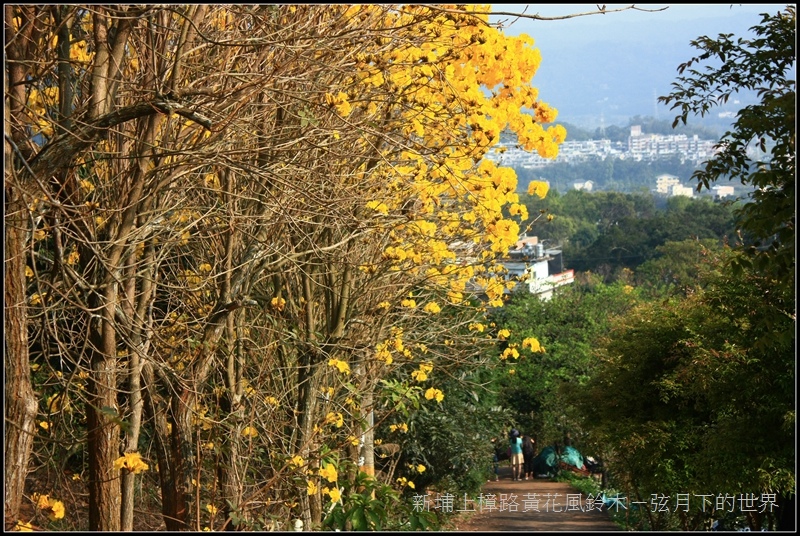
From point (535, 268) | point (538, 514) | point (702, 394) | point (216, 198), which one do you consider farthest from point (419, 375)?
point (535, 268)

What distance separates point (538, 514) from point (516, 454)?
3842 mm

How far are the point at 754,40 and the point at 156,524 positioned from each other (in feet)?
17.3

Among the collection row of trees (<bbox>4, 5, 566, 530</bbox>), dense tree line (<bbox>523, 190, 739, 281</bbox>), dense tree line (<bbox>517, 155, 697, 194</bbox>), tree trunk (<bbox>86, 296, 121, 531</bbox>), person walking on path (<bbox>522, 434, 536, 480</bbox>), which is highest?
dense tree line (<bbox>517, 155, 697, 194</bbox>)

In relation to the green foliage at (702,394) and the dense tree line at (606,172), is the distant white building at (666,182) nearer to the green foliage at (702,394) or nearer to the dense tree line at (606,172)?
the dense tree line at (606,172)

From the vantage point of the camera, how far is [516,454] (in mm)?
20750

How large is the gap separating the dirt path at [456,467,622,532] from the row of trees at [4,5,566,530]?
881 centimetres

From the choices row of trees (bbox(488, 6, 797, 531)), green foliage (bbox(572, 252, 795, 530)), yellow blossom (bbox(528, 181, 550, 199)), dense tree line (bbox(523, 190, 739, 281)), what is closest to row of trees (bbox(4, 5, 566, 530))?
yellow blossom (bbox(528, 181, 550, 199))

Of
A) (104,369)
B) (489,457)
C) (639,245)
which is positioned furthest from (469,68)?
(639,245)

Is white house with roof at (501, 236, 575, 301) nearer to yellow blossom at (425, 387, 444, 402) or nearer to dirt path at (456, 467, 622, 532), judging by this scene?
yellow blossom at (425, 387, 444, 402)

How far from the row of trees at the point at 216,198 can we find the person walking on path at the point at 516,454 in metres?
13.2

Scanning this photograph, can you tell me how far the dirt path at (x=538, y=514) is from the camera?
1531 cm

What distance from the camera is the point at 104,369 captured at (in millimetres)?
4246

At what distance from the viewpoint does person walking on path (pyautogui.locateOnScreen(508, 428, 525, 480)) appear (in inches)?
791

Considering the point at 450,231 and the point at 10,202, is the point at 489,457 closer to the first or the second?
the point at 450,231
